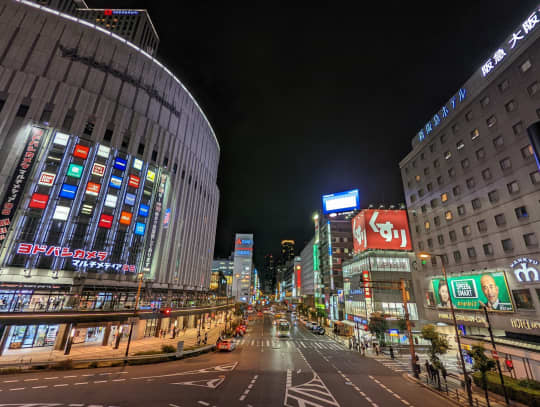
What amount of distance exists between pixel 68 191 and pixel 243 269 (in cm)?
14333

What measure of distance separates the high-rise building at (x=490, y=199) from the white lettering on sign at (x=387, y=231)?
705cm

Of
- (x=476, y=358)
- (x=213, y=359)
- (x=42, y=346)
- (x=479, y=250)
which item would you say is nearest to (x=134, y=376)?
(x=213, y=359)

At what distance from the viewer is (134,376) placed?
20031 mm

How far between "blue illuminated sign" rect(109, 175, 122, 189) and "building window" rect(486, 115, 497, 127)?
200ft

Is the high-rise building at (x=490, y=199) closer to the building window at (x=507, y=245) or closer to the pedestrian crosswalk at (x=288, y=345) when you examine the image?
the building window at (x=507, y=245)

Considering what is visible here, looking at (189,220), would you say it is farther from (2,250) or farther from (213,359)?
(213,359)

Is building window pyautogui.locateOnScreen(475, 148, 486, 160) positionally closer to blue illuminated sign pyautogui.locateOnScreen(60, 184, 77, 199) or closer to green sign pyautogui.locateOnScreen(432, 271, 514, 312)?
green sign pyautogui.locateOnScreen(432, 271, 514, 312)

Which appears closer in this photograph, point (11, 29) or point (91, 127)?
point (11, 29)

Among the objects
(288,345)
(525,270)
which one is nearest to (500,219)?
(525,270)

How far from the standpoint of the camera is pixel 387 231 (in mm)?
49750

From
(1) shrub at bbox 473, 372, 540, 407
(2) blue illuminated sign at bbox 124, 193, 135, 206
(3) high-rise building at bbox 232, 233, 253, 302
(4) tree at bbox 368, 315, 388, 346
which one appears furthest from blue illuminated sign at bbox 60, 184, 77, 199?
(3) high-rise building at bbox 232, 233, 253, 302

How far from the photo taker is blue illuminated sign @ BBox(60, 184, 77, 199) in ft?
139

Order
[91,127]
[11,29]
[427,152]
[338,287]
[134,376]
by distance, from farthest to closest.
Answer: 1. [338,287]
2. [91,127]
3. [11,29]
4. [427,152]
5. [134,376]

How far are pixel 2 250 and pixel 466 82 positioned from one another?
72.5m
